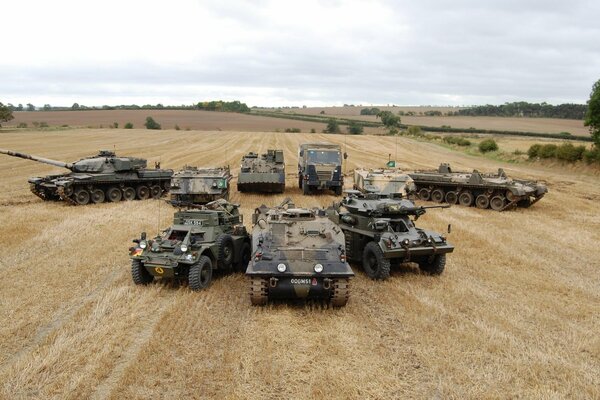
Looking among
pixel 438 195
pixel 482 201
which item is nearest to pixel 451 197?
pixel 438 195

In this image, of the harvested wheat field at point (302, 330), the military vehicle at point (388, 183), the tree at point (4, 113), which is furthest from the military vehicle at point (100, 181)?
the tree at point (4, 113)

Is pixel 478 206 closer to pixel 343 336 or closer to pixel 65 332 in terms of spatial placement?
pixel 343 336

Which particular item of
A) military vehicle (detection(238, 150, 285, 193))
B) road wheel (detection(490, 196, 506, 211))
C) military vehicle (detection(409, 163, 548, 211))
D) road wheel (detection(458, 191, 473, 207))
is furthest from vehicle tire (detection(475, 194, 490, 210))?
military vehicle (detection(238, 150, 285, 193))

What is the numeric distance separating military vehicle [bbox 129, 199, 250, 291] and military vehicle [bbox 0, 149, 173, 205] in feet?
37.3

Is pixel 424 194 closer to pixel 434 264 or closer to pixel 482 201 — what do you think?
pixel 482 201

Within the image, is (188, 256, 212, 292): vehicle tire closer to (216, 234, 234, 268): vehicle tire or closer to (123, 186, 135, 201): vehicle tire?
(216, 234, 234, 268): vehicle tire

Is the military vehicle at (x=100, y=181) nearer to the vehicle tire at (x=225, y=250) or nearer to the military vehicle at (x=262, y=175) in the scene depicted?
the military vehicle at (x=262, y=175)

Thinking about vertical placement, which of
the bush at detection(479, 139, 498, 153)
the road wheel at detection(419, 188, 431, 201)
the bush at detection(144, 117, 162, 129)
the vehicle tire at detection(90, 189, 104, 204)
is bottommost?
the road wheel at detection(419, 188, 431, 201)

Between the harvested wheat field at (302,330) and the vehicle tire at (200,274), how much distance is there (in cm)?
38

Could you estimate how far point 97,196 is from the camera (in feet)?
75.0

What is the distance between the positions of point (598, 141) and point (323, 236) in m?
28.1

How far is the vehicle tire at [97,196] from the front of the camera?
2272 cm

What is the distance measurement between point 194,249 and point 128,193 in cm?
1367

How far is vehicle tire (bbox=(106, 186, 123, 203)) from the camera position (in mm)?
23219
